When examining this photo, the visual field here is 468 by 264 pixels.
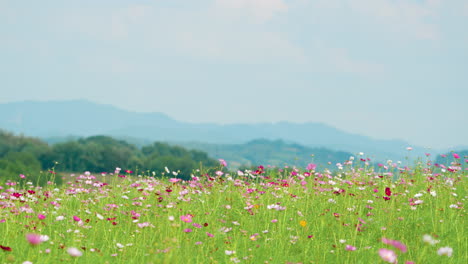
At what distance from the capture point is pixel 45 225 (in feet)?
23.4

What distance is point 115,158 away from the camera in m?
71.8

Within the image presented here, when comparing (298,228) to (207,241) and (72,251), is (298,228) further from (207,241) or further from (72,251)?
(72,251)

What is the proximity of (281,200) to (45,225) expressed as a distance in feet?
14.4

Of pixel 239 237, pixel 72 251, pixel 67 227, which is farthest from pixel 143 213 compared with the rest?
pixel 72 251

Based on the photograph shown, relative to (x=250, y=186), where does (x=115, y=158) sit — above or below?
below

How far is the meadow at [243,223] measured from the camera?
5.96m

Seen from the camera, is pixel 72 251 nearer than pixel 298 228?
Yes

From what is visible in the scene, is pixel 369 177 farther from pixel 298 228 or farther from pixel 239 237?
pixel 239 237

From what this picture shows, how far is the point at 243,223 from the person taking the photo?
→ 7.49 meters

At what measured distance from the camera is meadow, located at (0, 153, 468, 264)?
596 centimetres

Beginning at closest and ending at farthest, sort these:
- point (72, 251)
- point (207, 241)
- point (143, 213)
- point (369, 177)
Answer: point (72, 251)
point (207, 241)
point (143, 213)
point (369, 177)

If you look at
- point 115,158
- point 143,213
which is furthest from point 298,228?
point 115,158

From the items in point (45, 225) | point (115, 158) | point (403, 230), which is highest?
point (403, 230)

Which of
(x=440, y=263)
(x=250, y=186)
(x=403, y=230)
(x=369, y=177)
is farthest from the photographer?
(x=369, y=177)
